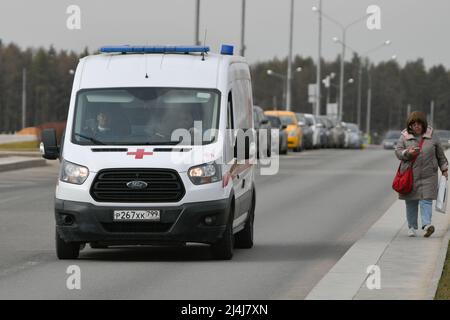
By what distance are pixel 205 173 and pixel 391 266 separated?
2172 mm

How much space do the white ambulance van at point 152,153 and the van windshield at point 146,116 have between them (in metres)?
0.01

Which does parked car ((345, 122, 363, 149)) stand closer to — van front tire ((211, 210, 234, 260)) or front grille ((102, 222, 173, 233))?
van front tire ((211, 210, 234, 260))

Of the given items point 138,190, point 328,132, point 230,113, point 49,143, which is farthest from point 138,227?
point 328,132

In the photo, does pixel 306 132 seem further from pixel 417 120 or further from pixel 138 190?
pixel 138 190

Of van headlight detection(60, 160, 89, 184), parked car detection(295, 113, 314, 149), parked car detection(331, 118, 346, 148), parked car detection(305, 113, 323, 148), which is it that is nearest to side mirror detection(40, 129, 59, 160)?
van headlight detection(60, 160, 89, 184)

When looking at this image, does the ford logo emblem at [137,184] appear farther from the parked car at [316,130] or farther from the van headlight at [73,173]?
the parked car at [316,130]

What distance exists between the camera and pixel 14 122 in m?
197

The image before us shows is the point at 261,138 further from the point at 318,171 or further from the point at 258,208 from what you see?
the point at 318,171

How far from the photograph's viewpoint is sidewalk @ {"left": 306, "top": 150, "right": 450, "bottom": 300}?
39.7 ft

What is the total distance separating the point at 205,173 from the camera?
15.2 m

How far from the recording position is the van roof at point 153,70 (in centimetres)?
1603

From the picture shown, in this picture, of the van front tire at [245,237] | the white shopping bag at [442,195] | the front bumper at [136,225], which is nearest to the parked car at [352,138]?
the white shopping bag at [442,195]
